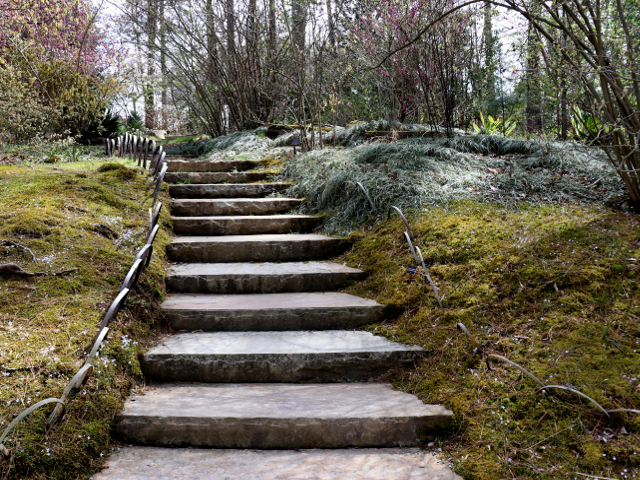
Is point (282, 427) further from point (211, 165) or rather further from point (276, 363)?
point (211, 165)

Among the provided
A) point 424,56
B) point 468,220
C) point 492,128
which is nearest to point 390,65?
point 424,56

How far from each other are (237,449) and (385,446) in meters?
0.69

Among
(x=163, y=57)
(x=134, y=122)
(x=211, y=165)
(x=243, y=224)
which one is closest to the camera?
(x=243, y=224)

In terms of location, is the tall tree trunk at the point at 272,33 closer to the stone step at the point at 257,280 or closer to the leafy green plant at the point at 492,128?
the leafy green plant at the point at 492,128

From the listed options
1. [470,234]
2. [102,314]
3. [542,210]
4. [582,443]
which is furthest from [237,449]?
[542,210]

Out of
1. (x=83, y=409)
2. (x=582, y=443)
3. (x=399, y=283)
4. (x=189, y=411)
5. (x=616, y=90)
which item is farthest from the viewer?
(x=399, y=283)

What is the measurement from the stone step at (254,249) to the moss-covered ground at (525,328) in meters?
0.49

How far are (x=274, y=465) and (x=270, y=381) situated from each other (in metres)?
0.66

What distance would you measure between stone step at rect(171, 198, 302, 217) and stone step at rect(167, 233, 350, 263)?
2.00 ft

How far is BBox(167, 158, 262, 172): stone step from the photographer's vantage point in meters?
5.70

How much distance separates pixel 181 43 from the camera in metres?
7.83

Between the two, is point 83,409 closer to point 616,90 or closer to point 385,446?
point 385,446

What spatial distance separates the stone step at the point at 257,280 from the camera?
3.32 meters

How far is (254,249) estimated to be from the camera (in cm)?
382
